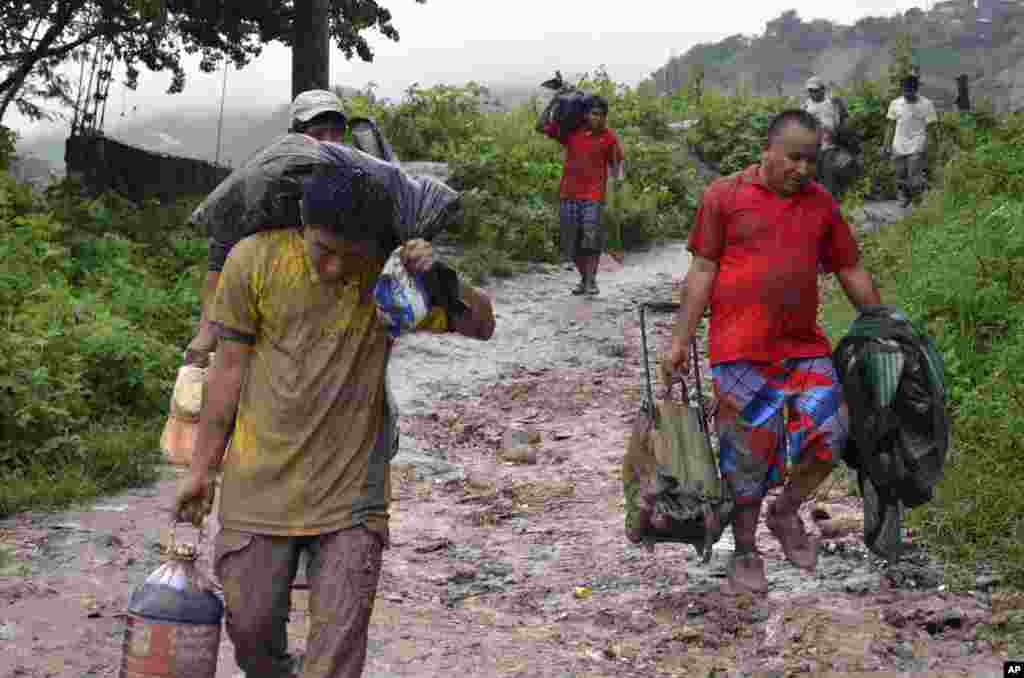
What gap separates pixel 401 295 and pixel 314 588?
0.81 metres

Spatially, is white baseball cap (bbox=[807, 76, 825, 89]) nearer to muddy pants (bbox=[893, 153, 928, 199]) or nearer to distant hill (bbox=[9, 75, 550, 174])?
muddy pants (bbox=[893, 153, 928, 199])

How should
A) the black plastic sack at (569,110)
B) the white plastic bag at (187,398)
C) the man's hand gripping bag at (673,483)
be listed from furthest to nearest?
the black plastic sack at (569,110)
the man's hand gripping bag at (673,483)
the white plastic bag at (187,398)

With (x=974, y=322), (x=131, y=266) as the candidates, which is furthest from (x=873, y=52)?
(x=974, y=322)

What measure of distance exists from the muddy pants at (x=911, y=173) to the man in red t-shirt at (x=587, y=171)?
546 centimetres

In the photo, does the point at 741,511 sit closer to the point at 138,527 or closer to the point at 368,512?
the point at 368,512

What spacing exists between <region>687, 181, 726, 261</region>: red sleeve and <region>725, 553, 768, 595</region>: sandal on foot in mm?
1233

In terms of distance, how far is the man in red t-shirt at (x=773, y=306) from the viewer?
509 centimetres

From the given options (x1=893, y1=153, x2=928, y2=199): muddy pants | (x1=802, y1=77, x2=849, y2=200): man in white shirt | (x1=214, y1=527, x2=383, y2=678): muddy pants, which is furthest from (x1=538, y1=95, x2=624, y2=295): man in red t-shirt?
(x1=214, y1=527, x2=383, y2=678): muddy pants

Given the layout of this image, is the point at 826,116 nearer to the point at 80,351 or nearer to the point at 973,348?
the point at 973,348

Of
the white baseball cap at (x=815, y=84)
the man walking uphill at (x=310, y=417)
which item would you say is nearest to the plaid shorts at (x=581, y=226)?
the white baseball cap at (x=815, y=84)

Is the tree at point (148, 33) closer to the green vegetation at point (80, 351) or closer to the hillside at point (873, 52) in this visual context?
the green vegetation at point (80, 351)

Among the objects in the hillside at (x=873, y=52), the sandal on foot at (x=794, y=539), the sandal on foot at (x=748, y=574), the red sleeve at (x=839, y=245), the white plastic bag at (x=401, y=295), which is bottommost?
the sandal on foot at (x=748, y=574)

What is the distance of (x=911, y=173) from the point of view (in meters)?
17.0

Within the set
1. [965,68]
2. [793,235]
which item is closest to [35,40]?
[793,235]
